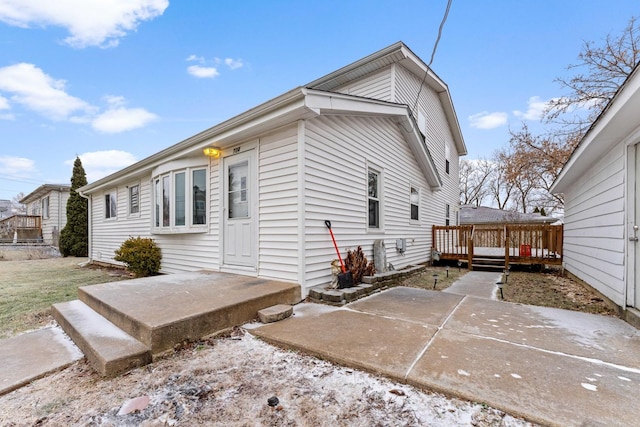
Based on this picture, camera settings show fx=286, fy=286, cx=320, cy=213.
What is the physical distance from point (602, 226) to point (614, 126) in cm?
200

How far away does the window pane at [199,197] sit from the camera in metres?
5.73

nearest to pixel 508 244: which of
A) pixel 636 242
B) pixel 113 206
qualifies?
pixel 636 242

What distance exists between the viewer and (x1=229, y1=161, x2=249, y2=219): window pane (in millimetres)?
5090

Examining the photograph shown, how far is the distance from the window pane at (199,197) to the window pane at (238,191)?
0.75 m

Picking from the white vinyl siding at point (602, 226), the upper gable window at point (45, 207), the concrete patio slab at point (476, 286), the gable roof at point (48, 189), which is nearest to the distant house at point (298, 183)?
the concrete patio slab at point (476, 286)

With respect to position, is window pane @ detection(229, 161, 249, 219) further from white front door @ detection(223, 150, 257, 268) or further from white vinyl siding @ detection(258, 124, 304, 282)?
white vinyl siding @ detection(258, 124, 304, 282)

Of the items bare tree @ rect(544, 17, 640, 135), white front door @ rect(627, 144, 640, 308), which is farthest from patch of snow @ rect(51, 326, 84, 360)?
bare tree @ rect(544, 17, 640, 135)

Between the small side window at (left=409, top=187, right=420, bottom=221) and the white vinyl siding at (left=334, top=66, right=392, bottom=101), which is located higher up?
the white vinyl siding at (left=334, top=66, right=392, bottom=101)

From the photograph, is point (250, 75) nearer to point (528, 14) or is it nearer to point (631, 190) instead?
point (528, 14)

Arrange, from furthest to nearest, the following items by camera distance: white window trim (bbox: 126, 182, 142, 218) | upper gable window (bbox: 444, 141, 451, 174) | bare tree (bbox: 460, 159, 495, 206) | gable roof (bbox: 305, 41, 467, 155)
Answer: bare tree (bbox: 460, 159, 495, 206)
upper gable window (bbox: 444, 141, 451, 174)
white window trim (bbox: 126, 182, 142, 218)
gable roof (bbox: 305, 41, 467, 155)

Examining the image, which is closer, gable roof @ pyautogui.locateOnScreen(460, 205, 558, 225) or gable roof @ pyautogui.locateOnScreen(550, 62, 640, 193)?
gable roof @ pyautogui.locateOnScreen(550, 62, 640, 193)

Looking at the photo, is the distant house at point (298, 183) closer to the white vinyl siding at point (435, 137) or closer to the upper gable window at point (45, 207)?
the white vinyl siding at point (435, 137)

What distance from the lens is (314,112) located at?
393 centimetres

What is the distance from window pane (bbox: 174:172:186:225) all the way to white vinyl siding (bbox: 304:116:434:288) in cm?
323
